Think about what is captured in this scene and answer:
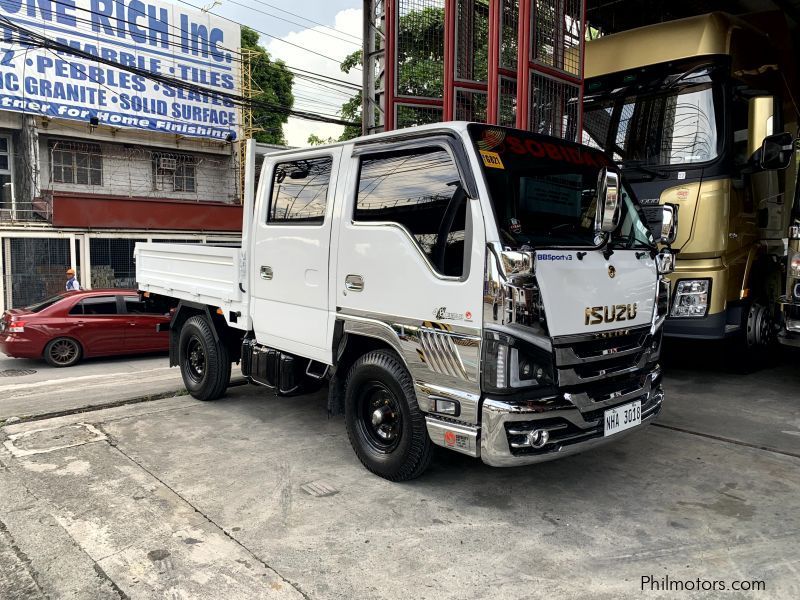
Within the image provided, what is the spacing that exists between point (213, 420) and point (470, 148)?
3799 millimetres

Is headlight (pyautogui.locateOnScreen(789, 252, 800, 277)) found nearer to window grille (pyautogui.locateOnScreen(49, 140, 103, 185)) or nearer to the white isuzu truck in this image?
the white isuzu truck

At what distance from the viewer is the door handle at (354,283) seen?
4367mm

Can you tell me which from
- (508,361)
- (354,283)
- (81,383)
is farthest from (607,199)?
(81,383)

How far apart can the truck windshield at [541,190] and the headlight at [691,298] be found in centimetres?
244

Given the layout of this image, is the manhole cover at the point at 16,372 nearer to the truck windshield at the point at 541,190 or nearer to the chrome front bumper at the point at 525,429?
the chrome front bumper at the point at 525,429

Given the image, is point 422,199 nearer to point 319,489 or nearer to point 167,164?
point 319,489

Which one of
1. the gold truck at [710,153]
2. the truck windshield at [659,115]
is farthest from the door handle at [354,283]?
the truck windshield at [659,115]

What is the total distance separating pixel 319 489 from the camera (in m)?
4.30

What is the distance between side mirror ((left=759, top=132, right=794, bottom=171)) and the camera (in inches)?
256

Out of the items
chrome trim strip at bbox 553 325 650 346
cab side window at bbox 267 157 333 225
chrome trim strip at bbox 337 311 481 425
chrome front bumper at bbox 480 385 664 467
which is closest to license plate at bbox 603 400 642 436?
chrome front bumper at bbox 480 385 664 467

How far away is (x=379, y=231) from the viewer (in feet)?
13.8

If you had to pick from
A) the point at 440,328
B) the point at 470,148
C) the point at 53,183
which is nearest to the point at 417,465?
the point at 440,328

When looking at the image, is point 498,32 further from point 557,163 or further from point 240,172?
point 240,172

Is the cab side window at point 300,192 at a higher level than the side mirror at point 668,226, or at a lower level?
higher
